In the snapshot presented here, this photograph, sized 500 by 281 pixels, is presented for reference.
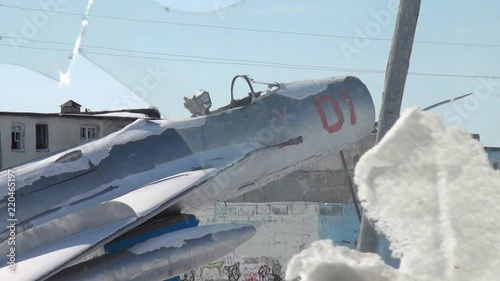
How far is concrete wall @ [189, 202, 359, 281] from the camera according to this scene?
17812 mm

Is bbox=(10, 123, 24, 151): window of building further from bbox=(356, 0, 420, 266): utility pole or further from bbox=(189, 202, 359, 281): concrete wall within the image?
bbox=(356, 0, 420, 266): utility pole

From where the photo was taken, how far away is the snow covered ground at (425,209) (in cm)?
86

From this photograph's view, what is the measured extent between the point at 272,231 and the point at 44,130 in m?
14.3

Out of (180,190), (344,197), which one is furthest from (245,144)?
(344,197)

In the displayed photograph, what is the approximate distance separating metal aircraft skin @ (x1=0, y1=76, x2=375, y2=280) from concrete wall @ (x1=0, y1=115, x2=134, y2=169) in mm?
18615

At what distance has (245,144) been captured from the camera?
9.49 meters

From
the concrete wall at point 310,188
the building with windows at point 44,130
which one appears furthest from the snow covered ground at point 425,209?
the building with windows at point 44,130

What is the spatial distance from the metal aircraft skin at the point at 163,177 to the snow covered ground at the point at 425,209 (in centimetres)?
612

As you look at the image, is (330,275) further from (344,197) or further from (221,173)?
(344,197)

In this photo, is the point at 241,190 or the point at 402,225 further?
the point at 241,190

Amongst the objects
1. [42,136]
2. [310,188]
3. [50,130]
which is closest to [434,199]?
[310,188]

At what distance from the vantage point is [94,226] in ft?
25.6

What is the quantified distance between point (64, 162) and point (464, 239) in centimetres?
801

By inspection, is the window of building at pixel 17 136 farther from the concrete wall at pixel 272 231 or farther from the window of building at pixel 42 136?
the concrete wall at pixel 272 231
